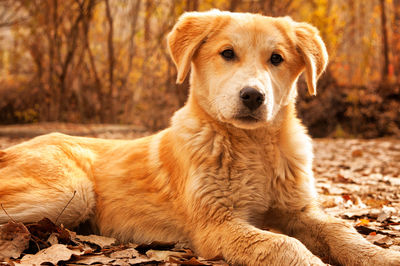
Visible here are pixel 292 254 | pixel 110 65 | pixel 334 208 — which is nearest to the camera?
pixel 292 254

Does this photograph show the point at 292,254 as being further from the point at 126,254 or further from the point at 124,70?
the point at 124,70

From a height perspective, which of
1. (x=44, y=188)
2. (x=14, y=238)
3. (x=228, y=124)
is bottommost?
(x=14, y=238)

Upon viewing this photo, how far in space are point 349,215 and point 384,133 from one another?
9044 millimetres

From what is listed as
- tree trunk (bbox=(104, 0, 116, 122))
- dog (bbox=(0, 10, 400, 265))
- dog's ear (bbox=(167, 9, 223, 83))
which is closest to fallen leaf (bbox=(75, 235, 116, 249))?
dog (bbox=(0, 10, 400, 265))

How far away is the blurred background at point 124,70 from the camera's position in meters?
11.5

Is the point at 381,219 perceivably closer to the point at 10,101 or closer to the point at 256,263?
the point at 256,263

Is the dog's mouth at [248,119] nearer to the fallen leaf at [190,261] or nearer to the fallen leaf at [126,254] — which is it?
the fallen leaf at [190,261]

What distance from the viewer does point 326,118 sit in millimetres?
12664

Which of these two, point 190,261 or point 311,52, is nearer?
point 190,261

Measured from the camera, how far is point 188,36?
12.0 feet

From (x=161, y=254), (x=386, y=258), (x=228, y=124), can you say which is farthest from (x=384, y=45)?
(x=161, y=254)

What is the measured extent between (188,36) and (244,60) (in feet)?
1.87

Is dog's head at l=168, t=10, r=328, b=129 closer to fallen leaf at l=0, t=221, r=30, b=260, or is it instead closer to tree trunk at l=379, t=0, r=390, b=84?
fallen leaf at l=0, t=221, r=30, b=260

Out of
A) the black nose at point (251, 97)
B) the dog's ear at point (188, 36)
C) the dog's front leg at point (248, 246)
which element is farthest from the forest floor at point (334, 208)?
the dog's ear at point (188, 36)
